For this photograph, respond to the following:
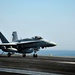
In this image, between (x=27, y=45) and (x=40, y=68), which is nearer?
(x=40, y=68)

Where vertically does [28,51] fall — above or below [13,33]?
below

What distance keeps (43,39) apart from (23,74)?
36.1 meters

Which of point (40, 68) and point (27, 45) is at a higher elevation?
point (27, 45)

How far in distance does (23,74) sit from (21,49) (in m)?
Result: 39.6

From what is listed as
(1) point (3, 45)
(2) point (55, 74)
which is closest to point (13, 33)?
(1) point (3, 45)

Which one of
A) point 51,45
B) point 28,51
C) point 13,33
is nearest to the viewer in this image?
point 51,45

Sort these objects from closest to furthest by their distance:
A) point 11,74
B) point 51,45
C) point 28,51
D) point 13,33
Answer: point 11,74 → point 51,45 → point 28,51 → point 13,33

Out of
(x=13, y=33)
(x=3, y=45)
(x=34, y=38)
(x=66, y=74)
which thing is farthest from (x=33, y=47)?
(x=66, y=74)

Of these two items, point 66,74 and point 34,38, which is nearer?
point 66,74

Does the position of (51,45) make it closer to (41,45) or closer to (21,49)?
(41,45)

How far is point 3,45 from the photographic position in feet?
182

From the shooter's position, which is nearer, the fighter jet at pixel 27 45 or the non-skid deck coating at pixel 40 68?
the non-skid deck coating at pixel 40 68

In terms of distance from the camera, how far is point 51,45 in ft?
169

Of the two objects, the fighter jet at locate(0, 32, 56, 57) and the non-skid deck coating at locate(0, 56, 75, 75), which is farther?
the fighter jet at locate(0, 32, 56, 57)
